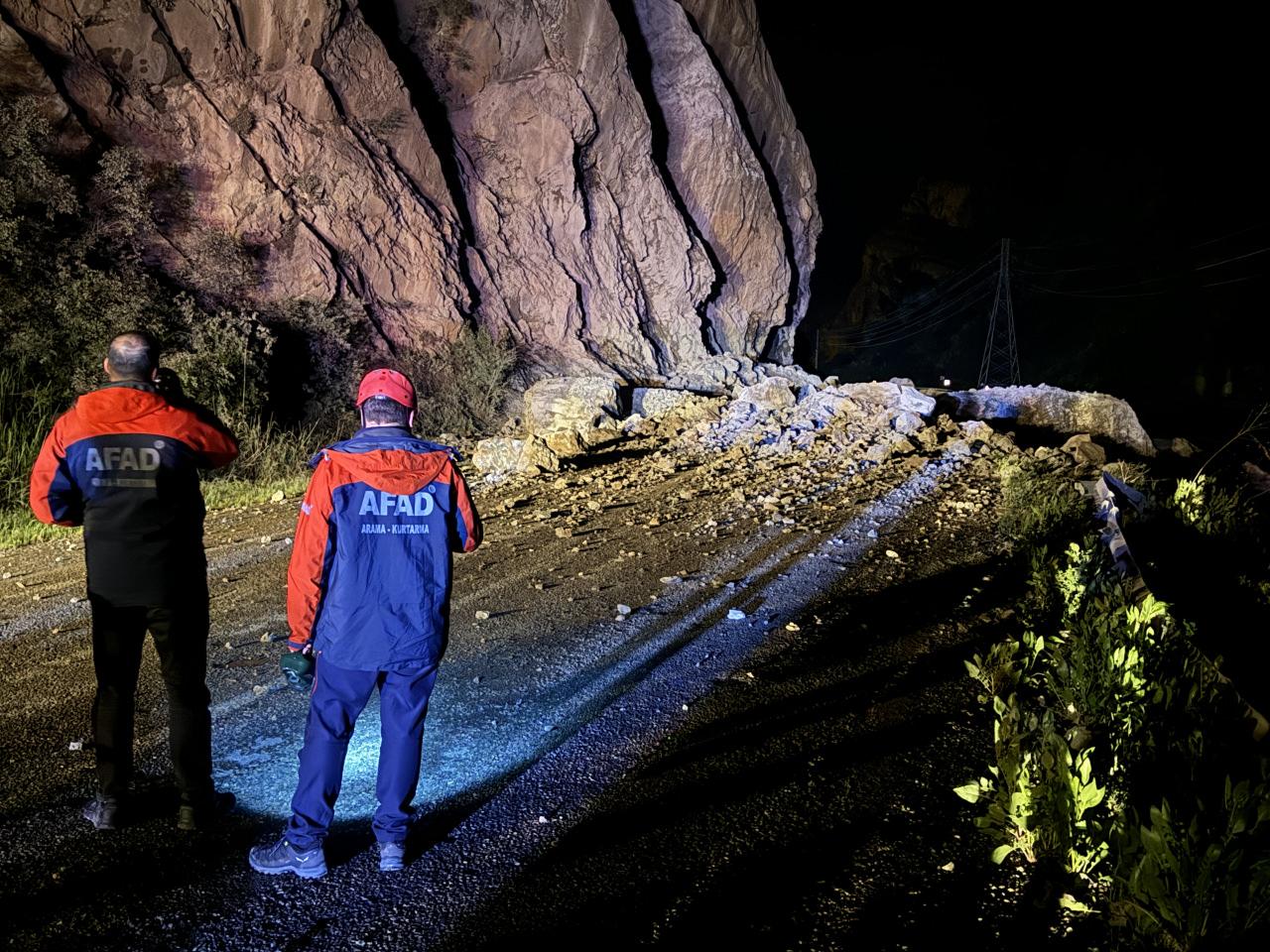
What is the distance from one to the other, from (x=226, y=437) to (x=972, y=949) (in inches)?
136

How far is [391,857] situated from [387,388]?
1.80 m

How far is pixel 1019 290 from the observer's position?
4694cm

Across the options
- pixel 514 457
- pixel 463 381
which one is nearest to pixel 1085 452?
pixel 514 457

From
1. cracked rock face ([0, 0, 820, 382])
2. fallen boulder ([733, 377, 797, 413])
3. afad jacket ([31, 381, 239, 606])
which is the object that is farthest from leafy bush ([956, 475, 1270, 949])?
cracked rock face ([0, 0, 820, 382])

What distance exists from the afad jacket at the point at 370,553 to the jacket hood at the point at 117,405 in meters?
0.84

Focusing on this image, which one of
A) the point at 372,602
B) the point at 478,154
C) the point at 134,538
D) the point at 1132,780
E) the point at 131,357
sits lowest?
the point at 1132,780

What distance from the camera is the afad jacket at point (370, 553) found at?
277 centimetres

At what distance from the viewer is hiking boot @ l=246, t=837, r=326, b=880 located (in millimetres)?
2852

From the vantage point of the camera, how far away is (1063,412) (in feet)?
50.3

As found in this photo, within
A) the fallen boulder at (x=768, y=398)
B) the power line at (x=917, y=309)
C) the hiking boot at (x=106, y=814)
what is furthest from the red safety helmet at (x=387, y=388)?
the power line at (x=917, y=309)

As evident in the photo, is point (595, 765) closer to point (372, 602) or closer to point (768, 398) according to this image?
A: point (372, 602)

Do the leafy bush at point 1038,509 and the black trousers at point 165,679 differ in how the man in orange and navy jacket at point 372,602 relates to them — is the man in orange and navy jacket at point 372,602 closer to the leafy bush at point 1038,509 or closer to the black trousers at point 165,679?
the black trousers at point 165,679

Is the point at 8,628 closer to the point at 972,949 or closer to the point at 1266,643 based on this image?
the point at 972,949

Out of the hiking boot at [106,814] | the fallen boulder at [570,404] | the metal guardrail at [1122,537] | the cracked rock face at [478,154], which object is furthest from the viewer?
the fallen boulder at [570,404]
